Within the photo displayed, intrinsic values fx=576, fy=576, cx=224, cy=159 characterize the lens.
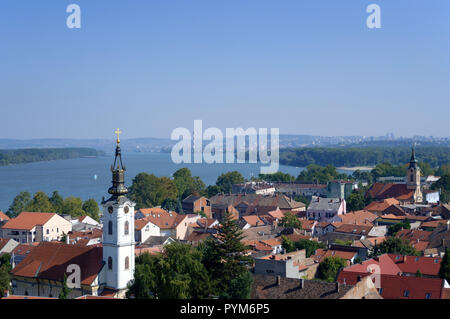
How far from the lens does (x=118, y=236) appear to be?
1748cm

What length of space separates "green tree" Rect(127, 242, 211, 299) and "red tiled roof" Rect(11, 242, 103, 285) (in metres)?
1.36

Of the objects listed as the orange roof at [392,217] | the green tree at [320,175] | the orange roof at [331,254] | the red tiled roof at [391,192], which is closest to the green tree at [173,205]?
the orange roof at [392,217]

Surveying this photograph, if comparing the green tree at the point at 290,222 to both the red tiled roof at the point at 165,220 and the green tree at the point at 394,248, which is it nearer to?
the red tiled roof at the point at 165,220

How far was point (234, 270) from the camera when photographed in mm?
18750

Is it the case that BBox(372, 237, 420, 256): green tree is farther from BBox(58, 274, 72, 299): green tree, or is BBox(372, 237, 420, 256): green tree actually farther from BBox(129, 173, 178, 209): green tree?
BBox(129, 173, 178, 209): green tree

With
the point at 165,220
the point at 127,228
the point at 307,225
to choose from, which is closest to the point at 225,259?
the point at 127,228

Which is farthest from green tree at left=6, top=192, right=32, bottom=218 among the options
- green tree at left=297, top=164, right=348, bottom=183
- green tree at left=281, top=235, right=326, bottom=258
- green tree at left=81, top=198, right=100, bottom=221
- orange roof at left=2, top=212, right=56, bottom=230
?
green tree at left=297, top=164, right=348, bottom=183

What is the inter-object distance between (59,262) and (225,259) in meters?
5.42

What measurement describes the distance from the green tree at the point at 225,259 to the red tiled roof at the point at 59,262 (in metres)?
3.67

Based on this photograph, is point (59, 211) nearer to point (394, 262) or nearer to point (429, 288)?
point (394, 262)

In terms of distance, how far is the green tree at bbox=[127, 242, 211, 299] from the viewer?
48.8ft

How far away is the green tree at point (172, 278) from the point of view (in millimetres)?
14883

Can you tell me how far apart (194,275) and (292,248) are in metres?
10.3
